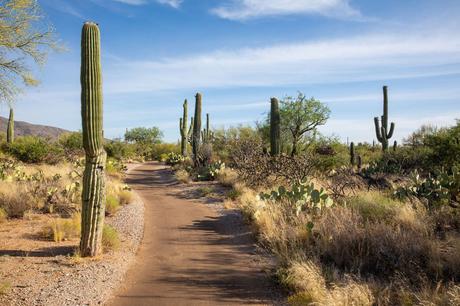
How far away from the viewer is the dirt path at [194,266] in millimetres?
5707

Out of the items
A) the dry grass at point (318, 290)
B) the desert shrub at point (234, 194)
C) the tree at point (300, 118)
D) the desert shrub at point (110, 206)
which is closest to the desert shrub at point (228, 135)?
the tree at point (300, 118)

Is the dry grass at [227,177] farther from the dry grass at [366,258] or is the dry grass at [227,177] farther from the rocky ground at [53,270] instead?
the rocky ground at [53,270]

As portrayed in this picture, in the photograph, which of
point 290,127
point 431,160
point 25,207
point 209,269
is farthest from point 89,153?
point 290,127

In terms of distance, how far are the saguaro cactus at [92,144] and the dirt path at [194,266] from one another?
104 cm

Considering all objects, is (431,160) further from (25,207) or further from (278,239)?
(25,207)

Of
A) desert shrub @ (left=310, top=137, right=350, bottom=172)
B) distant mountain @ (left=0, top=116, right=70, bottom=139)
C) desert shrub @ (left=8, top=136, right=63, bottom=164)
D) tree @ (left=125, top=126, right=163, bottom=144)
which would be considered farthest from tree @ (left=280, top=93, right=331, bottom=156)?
distant mountain @ (left=0, top=116, right=70, bottom=139)

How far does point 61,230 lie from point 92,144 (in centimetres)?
250

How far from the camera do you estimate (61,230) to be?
345 inches

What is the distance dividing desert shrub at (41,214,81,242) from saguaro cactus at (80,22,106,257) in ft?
4.49

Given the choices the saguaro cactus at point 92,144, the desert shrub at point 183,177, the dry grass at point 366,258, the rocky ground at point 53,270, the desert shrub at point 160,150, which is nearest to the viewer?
the dry grass at point 366,258

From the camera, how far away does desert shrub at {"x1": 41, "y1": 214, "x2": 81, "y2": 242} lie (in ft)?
28.0

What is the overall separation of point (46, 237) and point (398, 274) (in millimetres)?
7154

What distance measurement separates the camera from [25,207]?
439 inches

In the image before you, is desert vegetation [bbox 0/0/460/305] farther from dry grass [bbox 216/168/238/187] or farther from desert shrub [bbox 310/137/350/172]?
desert shrub [bbox 310/137/350/172]
